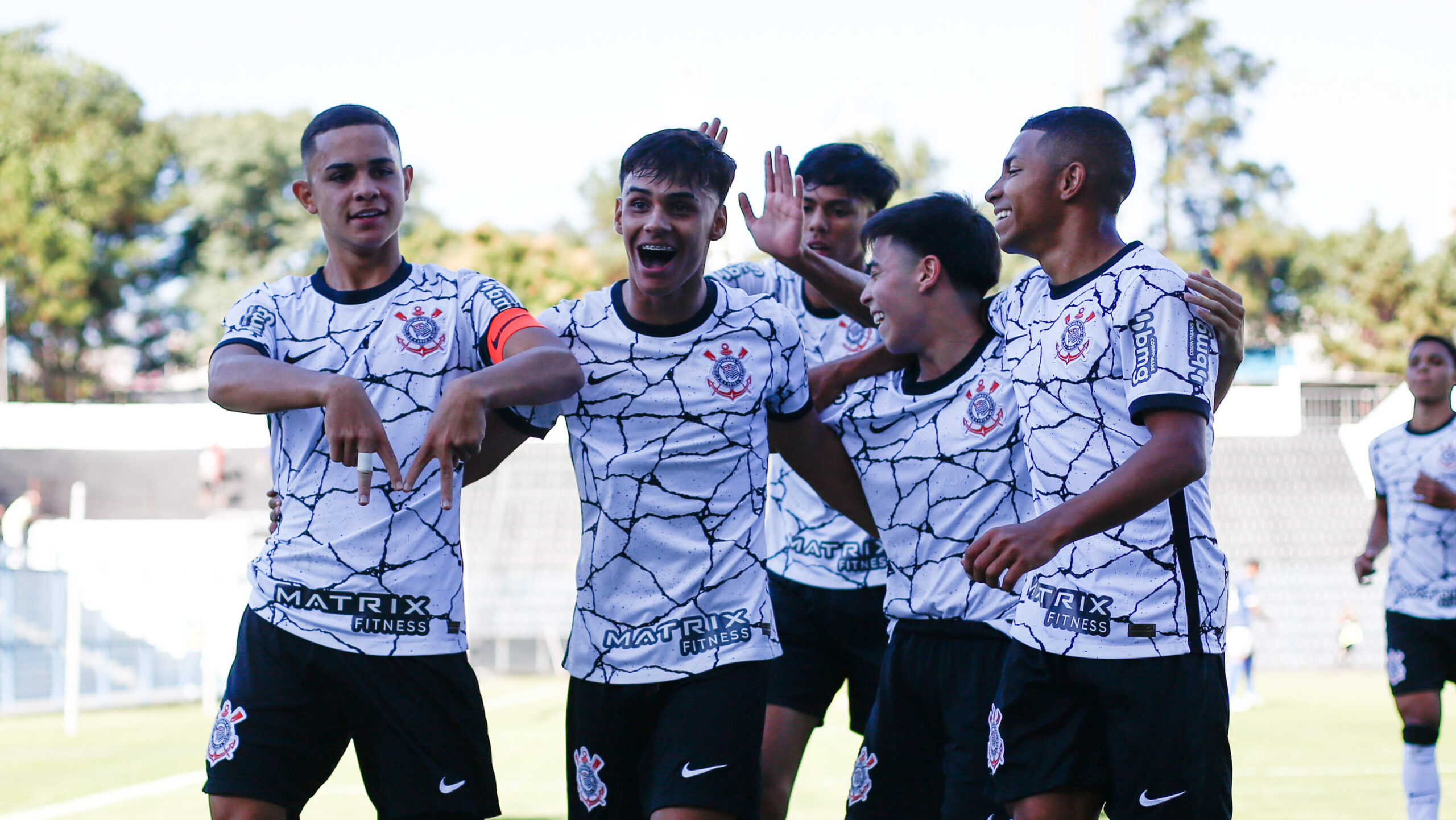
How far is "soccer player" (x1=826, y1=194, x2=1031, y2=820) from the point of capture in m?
3.87

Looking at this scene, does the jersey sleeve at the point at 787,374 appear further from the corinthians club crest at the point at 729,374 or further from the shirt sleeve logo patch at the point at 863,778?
the shirt sleeve logo patch at the point at 863,778

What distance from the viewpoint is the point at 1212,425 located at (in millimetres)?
3293

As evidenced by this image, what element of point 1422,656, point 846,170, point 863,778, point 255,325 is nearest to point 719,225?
point 846,170

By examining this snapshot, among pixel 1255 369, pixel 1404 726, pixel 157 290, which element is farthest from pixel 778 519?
pixel 157 290

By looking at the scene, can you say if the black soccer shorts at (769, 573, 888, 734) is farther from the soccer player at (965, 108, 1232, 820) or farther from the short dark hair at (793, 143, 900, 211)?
the short dark hair at (793, 143, 900, 211)

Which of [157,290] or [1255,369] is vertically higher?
[157,290]

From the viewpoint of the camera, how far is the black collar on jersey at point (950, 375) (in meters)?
4.06

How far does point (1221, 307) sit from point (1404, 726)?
494cm

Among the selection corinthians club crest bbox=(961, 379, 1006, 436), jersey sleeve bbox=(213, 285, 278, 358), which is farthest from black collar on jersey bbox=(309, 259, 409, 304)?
corinthians club crest bbox=(961, 379, 1006, 436)

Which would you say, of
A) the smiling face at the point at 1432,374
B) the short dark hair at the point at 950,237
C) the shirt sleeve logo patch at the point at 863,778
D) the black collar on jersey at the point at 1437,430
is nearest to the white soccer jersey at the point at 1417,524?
the black collar on jersey at the point at 1437,430

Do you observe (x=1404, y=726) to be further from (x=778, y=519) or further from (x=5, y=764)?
(x=5, y=764)

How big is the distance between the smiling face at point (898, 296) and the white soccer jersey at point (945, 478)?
15 cm

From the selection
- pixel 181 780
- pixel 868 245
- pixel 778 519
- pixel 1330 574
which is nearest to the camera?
pixel 868 245

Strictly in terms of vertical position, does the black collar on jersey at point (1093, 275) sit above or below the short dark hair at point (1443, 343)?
below
